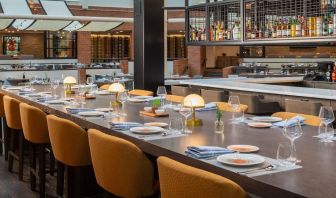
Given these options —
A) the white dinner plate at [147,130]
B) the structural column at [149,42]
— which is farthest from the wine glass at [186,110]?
the structural column at [149,42]

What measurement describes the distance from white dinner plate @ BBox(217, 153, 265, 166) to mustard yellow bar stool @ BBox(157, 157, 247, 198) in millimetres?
332

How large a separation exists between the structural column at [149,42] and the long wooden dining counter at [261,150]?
335 cm

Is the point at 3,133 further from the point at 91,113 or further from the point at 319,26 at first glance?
the point at 319,26

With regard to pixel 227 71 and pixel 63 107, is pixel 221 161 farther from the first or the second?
pixel 227 71

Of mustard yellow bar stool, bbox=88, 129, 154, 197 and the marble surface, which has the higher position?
the marble surface

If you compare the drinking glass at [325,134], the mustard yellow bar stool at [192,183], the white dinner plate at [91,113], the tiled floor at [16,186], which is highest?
the white dinner plate at [91,113]

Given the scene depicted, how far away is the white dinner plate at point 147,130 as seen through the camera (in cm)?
334

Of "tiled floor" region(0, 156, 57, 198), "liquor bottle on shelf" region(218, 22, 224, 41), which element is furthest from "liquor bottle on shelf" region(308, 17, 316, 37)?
"tiled floor" region(0, 156, 57, 198)

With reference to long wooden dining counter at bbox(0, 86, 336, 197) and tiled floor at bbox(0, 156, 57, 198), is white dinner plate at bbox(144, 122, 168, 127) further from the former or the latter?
tiled floor at bbox(0, 156, 57, 198)

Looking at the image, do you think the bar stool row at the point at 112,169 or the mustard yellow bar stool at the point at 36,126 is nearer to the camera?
the bar stool row at the point at 112,169

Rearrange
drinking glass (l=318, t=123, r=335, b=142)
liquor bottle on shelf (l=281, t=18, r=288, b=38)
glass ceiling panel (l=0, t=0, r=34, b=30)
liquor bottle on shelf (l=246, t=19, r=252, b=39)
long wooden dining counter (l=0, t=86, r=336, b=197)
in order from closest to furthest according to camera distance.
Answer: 1. long wooden dining counter (l=0, t=86, r=336, b=197)
2. drinking glass (l=318, t=123, r=335, b=142)
3. liquor bottle on shelf (l=281, t=18, r=288, b=38)
4. liquor bottle on shelf (l=246, t=19, r=252, b=39)
5. glass ceiling panel (l=0, t=0, r=34, b=30)

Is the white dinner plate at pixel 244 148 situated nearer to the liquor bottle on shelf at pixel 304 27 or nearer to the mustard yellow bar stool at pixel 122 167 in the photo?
the mustard yellow bar stool at pixel 122 167

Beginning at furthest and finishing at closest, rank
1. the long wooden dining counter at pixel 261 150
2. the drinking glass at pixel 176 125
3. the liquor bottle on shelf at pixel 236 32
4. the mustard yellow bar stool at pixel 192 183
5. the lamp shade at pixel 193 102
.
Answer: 1. the liquor bottle on shelf at pixel 236 32
2. the lamp shade at pixel 193 102
3. the drinking glass at pixel 176 125
4. the long wooden dining counter at pixel 261 150
5. the mustard yellow bar stool at pixel 192 183

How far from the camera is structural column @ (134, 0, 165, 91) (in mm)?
7793
